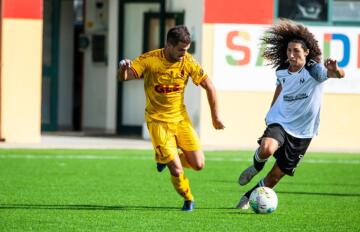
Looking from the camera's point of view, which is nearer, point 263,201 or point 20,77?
point 263,201

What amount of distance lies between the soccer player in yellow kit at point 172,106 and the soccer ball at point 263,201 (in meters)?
0.69

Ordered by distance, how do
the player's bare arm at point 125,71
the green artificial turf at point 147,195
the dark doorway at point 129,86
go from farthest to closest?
1. the dark doorway at point 129,86
2. the player's bare arm at point 125,71
3. the green artificial turf at point 147,195

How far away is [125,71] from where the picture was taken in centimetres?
1148

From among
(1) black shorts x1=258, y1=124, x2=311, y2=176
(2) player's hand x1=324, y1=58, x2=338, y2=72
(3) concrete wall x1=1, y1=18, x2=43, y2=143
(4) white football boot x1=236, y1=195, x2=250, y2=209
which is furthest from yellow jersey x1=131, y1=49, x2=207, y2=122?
(3) concrete wall x1=1, y1=18, x2=43, y2=143

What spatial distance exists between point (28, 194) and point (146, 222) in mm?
2986

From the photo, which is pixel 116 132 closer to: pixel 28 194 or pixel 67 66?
pixel 67 66

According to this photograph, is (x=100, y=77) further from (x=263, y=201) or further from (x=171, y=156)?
(x=263, y=201)

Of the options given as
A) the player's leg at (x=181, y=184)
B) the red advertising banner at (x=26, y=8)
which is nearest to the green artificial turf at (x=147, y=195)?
the player's leg at (x=181, y=184)

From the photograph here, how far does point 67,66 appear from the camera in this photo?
2773 centimetres

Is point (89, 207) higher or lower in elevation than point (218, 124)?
lower

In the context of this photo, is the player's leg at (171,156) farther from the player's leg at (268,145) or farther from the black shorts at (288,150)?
the black shorts at (288,150)

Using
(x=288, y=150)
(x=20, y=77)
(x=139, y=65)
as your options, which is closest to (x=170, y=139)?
(x=139, y=65)

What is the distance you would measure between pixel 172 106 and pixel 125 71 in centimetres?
75

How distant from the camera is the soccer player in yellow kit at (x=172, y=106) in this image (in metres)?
11.7
